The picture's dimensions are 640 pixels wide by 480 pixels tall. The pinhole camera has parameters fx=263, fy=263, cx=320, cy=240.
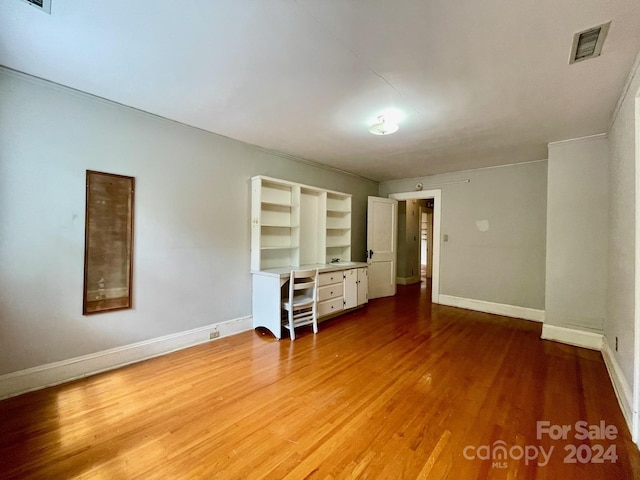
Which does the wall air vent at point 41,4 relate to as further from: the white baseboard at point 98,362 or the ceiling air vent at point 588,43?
the ceiling air vent at point 588,43

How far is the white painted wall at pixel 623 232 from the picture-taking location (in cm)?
194

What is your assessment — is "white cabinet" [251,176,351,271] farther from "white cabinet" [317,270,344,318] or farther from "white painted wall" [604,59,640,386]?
"white painted wall" [604,59,640,386]

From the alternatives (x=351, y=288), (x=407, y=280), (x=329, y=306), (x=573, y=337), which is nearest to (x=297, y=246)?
(x=329, y=306)

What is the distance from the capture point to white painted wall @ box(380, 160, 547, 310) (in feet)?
14.1

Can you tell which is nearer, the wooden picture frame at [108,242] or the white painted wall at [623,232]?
the white painted wall at [623,232]

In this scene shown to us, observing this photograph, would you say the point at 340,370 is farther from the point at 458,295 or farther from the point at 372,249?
the point at 458,295

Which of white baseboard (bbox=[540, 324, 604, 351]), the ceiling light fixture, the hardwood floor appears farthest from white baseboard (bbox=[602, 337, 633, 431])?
the ceiling light fixture

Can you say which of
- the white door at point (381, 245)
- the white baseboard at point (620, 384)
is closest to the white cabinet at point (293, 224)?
the white door at point (381, 245)

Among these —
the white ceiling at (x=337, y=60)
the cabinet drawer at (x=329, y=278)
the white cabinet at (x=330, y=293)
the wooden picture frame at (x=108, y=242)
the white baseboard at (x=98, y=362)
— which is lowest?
the white baseboard at (x=98, y=362)

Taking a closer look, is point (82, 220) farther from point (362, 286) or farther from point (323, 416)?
point (362, 286)

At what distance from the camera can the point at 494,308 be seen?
4652 mm


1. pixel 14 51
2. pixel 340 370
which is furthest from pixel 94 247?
pixel 340 370

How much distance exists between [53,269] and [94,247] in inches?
13.1

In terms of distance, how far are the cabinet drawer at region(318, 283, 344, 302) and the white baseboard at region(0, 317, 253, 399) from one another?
4.45 feet
